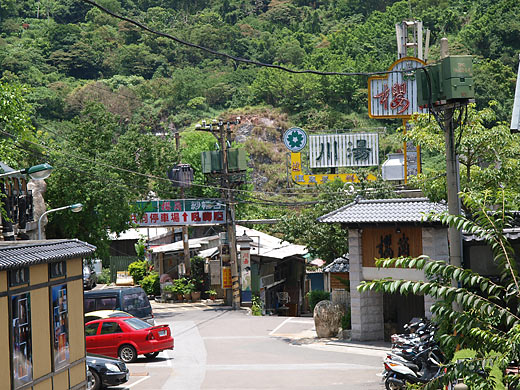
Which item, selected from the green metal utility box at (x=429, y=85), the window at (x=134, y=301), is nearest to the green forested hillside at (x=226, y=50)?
the window at (x=134, y=301)

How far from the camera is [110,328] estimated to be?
23.6 meters

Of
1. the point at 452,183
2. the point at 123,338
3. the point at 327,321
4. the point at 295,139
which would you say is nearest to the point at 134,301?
the point at 123,338

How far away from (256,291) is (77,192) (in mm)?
11325

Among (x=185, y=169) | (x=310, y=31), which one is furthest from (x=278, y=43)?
(x=185, y=169)

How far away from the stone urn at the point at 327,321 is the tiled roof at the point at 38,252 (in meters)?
12.9

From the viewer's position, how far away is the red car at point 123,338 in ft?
76.9

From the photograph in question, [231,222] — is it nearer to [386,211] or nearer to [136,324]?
[386,211]

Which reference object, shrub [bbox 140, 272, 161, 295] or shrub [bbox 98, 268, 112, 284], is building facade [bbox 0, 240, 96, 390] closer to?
shrub [bbox 140, 272, 161, 295]

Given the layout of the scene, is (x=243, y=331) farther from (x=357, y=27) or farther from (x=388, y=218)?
(x=357, y=27)

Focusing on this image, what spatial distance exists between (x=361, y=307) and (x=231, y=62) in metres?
96.5

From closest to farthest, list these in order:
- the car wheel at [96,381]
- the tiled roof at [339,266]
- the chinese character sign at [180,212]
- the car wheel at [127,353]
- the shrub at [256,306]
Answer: the car wheel at [96,381], the car wheel at [127,353], the tiled roof at [339,266], the shrub at [256,306], the chinese character sign at [180,212]

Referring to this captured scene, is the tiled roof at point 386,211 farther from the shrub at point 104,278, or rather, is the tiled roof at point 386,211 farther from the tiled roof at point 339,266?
the shrub at point 104,278

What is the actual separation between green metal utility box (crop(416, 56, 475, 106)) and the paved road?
29.9 ft

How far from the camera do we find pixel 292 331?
30.2 metres
